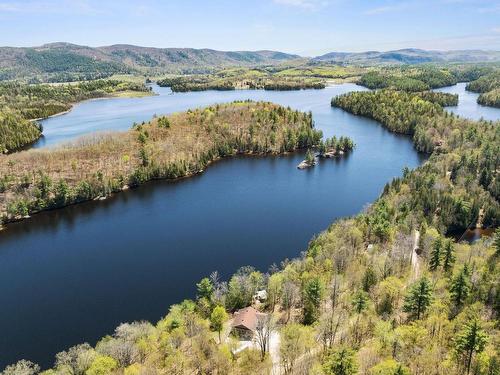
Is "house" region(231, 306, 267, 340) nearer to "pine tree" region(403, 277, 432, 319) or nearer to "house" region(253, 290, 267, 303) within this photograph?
"house" region(253, 290, 267, 303)

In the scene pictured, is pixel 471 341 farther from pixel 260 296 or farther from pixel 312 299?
pixel 260 296

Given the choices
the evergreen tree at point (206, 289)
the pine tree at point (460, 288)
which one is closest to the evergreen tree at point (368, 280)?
the pine tree at point (460, 288)

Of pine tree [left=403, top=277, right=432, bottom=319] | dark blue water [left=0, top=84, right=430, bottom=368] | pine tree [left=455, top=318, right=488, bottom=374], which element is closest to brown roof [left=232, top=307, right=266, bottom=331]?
dark blue water [left=0, top=84, right=430, bottom=368]

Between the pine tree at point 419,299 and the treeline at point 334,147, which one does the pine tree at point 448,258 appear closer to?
the pine tree at point 419,299

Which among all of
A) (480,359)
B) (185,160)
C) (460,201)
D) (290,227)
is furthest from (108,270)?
(460,201)

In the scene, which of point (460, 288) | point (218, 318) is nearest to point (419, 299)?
point (460, 288)

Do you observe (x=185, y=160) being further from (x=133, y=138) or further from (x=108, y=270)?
(x=108, y=270)

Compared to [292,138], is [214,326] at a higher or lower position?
lower

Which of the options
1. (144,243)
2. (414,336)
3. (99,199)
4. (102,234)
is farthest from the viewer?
(99,199)
